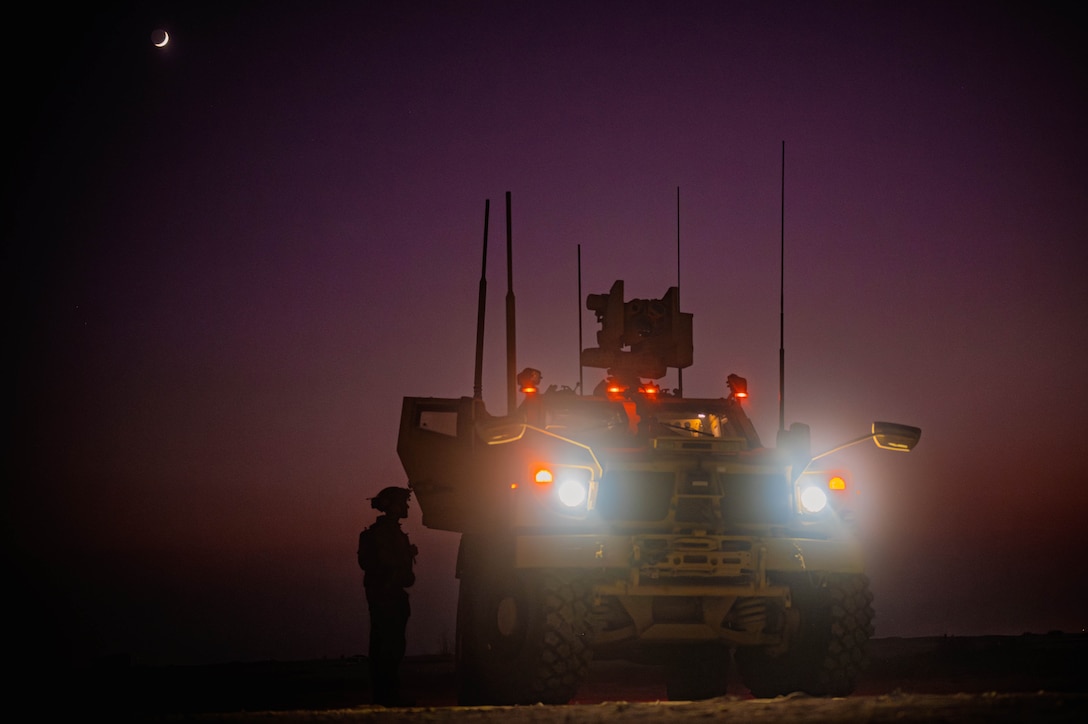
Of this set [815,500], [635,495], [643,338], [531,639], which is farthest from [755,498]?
[643,338]

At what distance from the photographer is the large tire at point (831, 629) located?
10.4 m

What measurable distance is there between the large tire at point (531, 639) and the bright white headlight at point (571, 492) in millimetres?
676

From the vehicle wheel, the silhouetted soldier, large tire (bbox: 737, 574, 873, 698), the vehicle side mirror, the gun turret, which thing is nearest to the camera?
the vehicle side mirror

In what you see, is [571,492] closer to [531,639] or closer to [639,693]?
Result: [531,639]

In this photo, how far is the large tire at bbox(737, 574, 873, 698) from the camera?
1038cm

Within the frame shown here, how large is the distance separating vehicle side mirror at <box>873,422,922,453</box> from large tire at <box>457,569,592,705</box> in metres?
2.80

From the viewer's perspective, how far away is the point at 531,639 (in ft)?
31.8

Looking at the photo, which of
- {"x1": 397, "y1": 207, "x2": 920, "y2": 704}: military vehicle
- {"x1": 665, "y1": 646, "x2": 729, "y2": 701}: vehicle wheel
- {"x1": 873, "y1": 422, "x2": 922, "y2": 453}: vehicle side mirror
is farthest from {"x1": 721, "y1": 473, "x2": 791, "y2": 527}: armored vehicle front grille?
{"x1": 665, "y1": 646, "x2": 729, "y2": 701}: vehicle wheel

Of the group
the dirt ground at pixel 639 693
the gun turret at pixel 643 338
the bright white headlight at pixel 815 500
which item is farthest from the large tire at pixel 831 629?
the gun turret at pixel 643 338

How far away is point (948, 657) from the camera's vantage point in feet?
76.0

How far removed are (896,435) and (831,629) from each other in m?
1.76

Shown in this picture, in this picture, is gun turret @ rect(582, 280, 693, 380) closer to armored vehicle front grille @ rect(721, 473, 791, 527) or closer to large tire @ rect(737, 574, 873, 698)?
armored vehicle front grille @ rect(721, 473, 791, 527)

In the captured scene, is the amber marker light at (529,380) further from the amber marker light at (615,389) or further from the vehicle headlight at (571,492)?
the vehicle headlight at (571,492)

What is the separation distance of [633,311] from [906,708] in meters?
7.79
